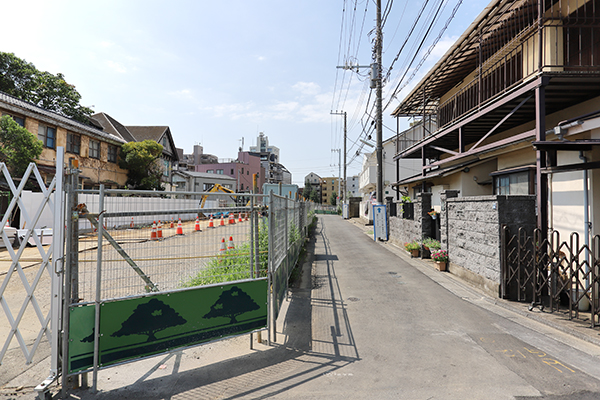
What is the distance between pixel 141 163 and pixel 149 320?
26237mm

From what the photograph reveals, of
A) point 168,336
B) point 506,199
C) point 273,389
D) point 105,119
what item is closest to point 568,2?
point 506,199

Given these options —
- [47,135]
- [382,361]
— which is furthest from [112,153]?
[382,361]

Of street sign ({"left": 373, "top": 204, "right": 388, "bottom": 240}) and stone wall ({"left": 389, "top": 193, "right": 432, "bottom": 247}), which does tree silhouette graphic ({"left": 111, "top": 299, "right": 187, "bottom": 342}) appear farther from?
street sign ({"left": 373, "top": 204, "right": 388, "bottom": 240})

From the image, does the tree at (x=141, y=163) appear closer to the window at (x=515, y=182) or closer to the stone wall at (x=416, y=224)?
the stone wall at (x=416, y=224)

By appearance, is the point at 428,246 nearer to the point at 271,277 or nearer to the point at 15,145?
the point at 271,277

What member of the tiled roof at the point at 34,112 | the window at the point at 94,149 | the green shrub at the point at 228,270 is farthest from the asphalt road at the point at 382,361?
the window at the point at 94,149

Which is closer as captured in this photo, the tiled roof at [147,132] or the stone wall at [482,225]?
the stone wall at [482,225]

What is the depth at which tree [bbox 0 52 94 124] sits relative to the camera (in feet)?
84.9

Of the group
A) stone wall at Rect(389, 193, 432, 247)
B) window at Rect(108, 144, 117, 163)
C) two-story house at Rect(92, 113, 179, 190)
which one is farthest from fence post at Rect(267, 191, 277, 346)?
two-story house at Rect(92, 113, 179, 190)

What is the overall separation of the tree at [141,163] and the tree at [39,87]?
25.9 ft

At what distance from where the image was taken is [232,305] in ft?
14.2

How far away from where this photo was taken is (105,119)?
31.7m

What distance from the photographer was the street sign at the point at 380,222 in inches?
674

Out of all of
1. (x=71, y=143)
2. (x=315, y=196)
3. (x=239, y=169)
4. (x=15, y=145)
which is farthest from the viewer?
(x=315, y=196)
